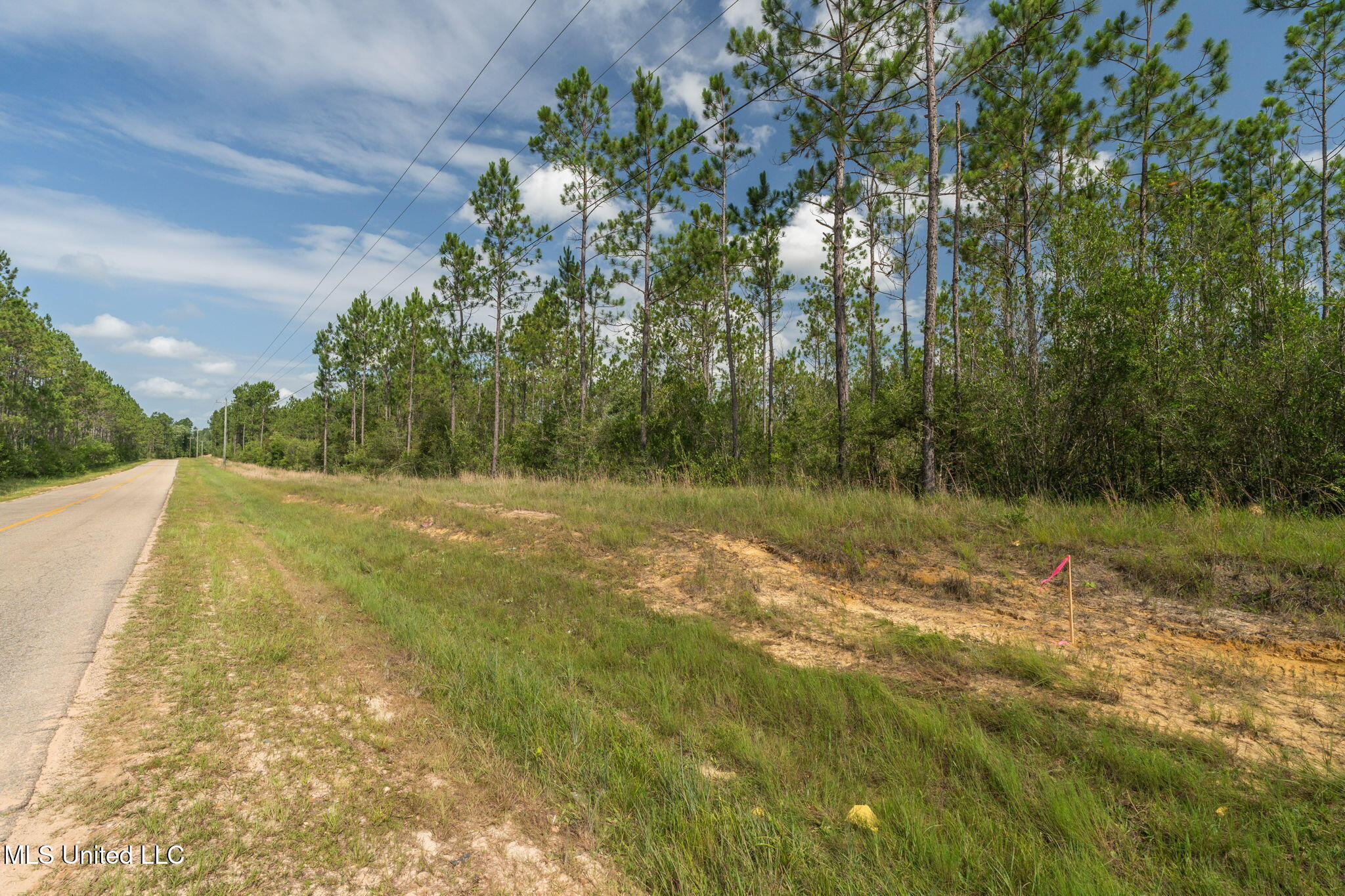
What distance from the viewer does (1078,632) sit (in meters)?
4.91

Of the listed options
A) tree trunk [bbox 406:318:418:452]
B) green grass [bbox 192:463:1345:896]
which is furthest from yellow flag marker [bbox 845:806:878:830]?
tree trunk [bbox 406:318:418:452]

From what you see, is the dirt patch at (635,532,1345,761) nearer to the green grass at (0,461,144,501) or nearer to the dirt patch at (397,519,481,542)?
the dirt patch at (397,519,481,542)

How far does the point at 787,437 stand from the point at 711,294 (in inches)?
362

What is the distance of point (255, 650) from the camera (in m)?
4.61

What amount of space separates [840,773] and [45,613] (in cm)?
798

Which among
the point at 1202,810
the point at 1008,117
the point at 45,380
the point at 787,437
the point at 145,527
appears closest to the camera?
the point at 1202,810

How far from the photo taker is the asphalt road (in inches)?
120

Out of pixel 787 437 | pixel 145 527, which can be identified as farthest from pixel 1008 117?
pixel 145 527

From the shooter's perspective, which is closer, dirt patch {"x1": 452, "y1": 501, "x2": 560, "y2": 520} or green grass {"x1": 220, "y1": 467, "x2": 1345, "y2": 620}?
green grass {"x1": 220, "y1": 467, "x2": 1345, "y2": 620}

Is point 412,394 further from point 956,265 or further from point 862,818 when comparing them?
point 862,818

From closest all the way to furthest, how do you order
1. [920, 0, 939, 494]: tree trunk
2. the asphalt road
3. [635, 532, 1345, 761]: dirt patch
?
1. the asphalt road
2. [635, 532, 1345, 761]: dirt patch
3. [920, 0, 939, 494]: tree trunk

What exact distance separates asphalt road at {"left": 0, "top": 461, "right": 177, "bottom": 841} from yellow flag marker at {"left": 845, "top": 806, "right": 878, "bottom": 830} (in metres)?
3.84

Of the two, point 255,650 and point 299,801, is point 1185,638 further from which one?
point 255,650

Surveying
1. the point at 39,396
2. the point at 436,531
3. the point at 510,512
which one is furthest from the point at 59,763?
the point at 39,396
